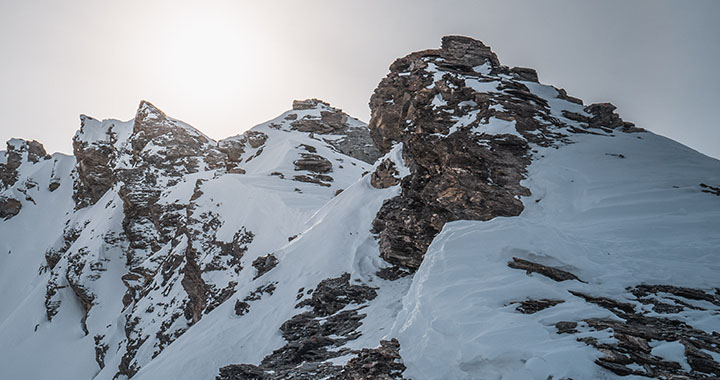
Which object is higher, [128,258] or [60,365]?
[128,258]

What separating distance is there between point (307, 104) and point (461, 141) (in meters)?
60.5

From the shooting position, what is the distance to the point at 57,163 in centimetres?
9294

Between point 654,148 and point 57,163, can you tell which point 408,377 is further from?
point 57,163

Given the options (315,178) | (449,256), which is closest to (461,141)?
(449,256)

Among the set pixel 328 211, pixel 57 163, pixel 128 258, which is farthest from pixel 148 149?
pixel 57 163

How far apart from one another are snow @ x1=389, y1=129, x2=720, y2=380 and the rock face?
52.3 inches

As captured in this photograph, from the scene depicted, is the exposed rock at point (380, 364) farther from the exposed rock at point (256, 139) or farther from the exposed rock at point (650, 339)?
the exposed rock at point (256, 139)

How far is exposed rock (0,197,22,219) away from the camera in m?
84.9

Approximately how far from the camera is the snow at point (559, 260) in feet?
19.3

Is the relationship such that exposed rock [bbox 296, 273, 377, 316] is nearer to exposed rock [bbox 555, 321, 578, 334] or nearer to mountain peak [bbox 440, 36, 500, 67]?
exposed rock [bbox 555, 321, 578, 334]

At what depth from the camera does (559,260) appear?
8.91 m

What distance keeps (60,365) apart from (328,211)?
47.1 m

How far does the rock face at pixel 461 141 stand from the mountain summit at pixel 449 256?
104mm

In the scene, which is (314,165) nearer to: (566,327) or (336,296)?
(336,296)
